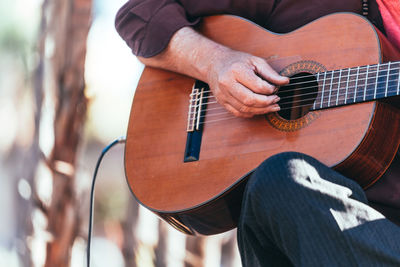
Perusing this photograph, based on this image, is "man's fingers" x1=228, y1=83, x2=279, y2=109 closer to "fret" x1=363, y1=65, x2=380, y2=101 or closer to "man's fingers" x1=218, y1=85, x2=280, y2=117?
"man's fingers" x1=218, y1=85, x2=280, y2=117

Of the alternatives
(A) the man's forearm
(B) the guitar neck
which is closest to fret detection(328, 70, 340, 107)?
(B) the guitar neck

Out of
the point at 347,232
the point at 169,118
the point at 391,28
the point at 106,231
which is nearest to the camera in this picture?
the point at 347,232

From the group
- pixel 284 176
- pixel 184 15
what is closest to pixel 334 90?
pixel 284 176

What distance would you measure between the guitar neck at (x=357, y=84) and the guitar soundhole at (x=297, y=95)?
0.13 ft

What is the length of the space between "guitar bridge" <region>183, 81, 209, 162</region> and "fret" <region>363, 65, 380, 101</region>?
503 mm

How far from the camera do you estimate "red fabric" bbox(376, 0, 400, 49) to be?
4.97ft

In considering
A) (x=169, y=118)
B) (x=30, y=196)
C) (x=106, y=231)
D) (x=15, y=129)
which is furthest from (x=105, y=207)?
(x=169, y=118)

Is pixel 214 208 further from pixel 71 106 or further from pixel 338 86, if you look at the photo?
pixel 71 106

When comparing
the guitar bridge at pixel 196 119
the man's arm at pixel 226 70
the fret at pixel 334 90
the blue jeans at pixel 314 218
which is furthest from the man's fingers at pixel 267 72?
the blue jeans at pixel 314 218

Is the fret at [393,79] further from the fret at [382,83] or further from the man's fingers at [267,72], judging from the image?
the man's fingers at [267,72]

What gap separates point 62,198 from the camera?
302cm

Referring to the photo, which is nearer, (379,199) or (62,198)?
(379,199)

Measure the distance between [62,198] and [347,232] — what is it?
213 cm

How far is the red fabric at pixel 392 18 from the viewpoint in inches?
59.6
